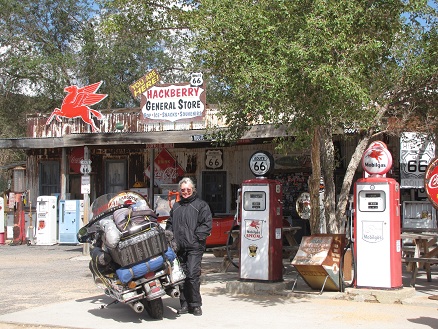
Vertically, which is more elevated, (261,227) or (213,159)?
(213,159)

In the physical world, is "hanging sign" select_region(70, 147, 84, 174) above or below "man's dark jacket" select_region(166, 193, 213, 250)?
above

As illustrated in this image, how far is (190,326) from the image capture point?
8.30 m

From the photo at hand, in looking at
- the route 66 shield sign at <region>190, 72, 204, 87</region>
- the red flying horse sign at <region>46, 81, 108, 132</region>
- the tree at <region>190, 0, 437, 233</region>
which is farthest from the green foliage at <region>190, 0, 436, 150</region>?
the red flying horse sign at <region>46, 81, 108, 132</region>

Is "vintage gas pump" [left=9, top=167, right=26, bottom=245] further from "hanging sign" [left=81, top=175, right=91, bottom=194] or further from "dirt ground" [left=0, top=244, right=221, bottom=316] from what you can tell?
"hanging sign" [left=81, top=175, right=91, bottom=194]

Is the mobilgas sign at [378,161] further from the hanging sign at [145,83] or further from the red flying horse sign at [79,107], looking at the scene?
the red flying horse sign at [79,107]

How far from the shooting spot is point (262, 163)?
10.6 meters

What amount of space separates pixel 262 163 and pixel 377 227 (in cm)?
203

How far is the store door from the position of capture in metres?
20.9

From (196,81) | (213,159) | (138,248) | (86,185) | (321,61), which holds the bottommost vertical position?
(138,248)

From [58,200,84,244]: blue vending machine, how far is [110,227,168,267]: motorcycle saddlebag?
41.9 ft

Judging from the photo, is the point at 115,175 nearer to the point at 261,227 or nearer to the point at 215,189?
the point at 215,189

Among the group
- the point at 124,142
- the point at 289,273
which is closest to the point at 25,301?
the point at 289,273

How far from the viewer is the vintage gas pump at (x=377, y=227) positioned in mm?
9688

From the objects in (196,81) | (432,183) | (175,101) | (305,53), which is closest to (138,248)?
(305,53)
